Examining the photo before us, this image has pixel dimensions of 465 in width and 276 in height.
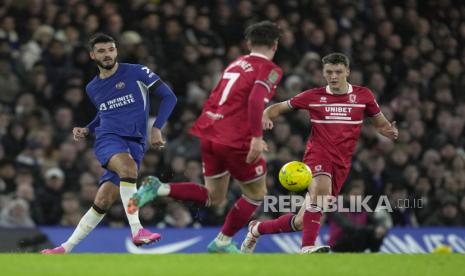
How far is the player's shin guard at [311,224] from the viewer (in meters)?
10.0

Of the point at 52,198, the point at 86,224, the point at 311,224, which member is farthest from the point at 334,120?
the point at 52,198

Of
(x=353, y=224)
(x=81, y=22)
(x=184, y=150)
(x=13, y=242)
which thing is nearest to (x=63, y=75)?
(x=81, y=22)

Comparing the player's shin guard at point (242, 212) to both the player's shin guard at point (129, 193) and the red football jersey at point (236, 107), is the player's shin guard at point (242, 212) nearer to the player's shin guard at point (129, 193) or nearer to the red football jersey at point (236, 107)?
the red football jersey at point (236, 107)

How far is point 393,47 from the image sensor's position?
63.0 feet

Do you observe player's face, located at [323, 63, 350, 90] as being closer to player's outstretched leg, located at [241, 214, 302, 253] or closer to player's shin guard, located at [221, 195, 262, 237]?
player's outstretched leg, located at [241, 214, 302, 253]

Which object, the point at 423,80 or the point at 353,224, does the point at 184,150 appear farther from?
the point at 423,80

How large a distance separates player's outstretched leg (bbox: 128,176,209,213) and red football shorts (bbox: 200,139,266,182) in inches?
7.9

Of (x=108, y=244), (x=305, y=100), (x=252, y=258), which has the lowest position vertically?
(x=108, y=244)

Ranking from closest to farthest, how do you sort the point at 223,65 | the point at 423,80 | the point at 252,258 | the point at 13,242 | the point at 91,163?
1. the point at 252,258
2. the point at 13,242
3. the point at 91,163
4. the point at 223,65
5. the point at 423,80

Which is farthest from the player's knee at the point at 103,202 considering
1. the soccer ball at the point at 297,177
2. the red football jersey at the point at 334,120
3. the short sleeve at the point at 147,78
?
the red football jersey at the point at 334,120

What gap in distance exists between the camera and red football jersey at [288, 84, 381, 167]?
10.3m

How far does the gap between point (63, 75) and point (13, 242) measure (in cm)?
307

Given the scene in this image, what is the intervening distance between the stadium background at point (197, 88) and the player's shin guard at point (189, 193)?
4542 mm

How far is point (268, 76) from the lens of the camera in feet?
28.4
